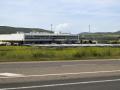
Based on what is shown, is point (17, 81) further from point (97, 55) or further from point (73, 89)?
point (97, 55)

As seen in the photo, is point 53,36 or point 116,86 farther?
point 53,36

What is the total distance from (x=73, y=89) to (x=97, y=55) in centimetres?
2833

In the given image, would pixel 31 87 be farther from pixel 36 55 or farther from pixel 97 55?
pixel 97 55

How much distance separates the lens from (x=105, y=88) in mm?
14094

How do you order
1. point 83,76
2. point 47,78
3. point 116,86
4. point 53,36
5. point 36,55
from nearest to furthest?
1. point 116,86
2. point 47,78
3. point 83,76
4. point 36,55
5. point 53,36

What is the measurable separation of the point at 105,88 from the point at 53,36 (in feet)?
574

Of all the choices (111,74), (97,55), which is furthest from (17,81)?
(97,55)

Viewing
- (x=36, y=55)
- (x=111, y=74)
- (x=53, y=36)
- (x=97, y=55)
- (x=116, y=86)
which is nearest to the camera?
(x=116, y=86)

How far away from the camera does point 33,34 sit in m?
190

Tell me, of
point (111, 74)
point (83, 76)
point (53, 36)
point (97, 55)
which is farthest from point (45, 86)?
point (53, 36)

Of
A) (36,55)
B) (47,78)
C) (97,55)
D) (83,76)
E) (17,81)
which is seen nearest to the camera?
(17,81)

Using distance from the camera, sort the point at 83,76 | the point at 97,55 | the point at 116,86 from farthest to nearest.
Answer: the point at 97,55 < the point at 83,76 < the point at 116,86

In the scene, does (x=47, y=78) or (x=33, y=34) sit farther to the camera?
(x=33, y=34)

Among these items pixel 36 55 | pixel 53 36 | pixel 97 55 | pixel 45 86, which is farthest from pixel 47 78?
pixel 53 36
